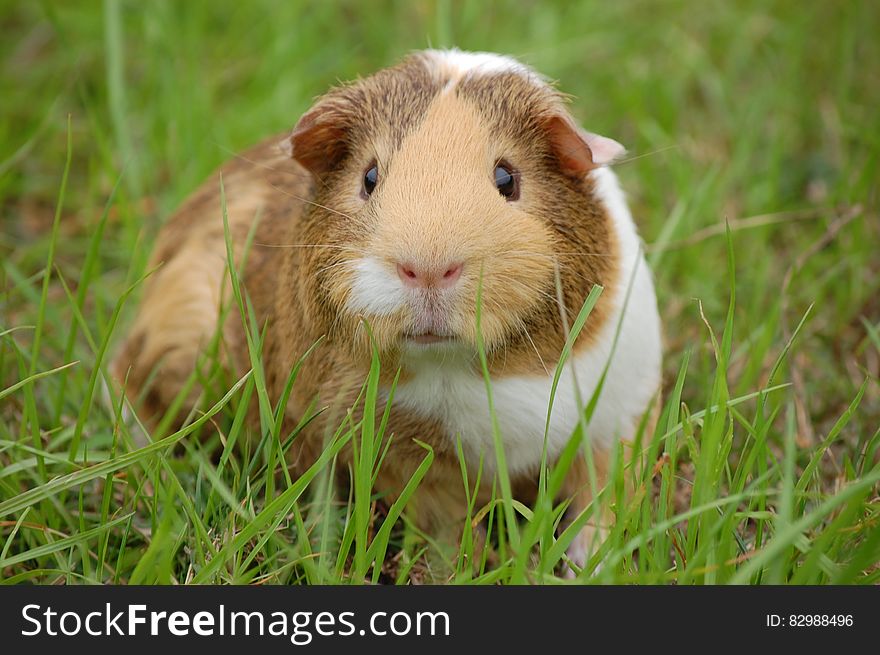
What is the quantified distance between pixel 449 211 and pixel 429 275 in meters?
0.22

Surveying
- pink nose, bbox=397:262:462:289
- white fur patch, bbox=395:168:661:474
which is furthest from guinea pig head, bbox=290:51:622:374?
white fur patch, bbox=395:168:661:474

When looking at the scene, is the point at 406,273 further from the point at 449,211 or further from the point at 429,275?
the point at 449,211

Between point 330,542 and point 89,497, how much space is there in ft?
3.76

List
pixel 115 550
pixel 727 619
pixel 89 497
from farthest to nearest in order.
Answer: pixel 89 497 → pixel 115 550 → pixel 727 619

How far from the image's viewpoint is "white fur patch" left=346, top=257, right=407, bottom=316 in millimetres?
3031

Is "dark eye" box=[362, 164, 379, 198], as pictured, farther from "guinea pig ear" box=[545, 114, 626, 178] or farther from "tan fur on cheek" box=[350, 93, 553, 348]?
"guinea pig ear" box=[545, 114, 626, 178]

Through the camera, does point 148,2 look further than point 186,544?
Yes

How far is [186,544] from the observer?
346 cm

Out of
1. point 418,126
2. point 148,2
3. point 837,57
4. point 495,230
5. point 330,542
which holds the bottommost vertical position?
point 330,542

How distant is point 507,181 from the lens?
11.0ft

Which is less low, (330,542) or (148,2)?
(148,2)

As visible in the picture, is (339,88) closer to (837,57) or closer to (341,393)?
(341,393)

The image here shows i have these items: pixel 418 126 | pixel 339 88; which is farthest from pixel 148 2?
pixel 418 126

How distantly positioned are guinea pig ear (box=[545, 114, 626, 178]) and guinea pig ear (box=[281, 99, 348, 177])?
0.69 metres
